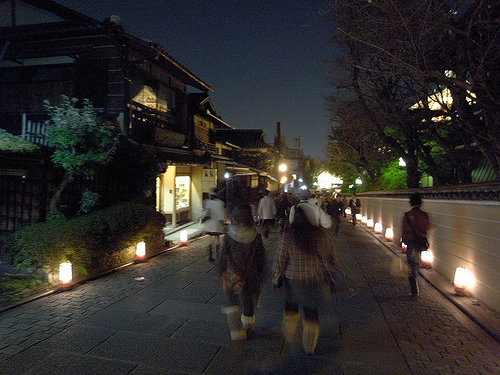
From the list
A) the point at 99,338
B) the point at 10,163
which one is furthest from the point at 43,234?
the point at 99,338

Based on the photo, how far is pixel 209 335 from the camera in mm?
5512

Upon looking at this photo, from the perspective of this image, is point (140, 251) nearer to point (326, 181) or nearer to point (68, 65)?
point (68, 65)

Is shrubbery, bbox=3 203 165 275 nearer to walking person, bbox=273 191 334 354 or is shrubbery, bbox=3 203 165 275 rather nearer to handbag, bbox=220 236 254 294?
handbag, bbox=220 236 254 294

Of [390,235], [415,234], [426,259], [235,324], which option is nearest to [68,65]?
[235,324]

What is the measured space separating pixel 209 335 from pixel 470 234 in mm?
5918

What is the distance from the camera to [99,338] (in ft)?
17.6

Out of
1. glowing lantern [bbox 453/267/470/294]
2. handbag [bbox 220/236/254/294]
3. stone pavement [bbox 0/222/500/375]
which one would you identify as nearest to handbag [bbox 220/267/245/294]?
handbag [bbox 220/236/254/294]

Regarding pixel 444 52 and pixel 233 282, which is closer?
pixel 233 282

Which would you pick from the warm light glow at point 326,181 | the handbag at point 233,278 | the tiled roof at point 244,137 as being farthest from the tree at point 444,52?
the warm light glow at point 326,181

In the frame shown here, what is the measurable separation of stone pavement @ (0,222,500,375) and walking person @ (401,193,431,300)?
0.56 m

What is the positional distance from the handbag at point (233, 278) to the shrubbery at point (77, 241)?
4.84m

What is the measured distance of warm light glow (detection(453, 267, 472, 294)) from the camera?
25.7ft

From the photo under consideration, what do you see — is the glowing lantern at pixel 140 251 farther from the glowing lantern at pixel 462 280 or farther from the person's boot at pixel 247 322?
the glowing lantern at pixel 462 280

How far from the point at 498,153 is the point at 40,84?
603 inches
